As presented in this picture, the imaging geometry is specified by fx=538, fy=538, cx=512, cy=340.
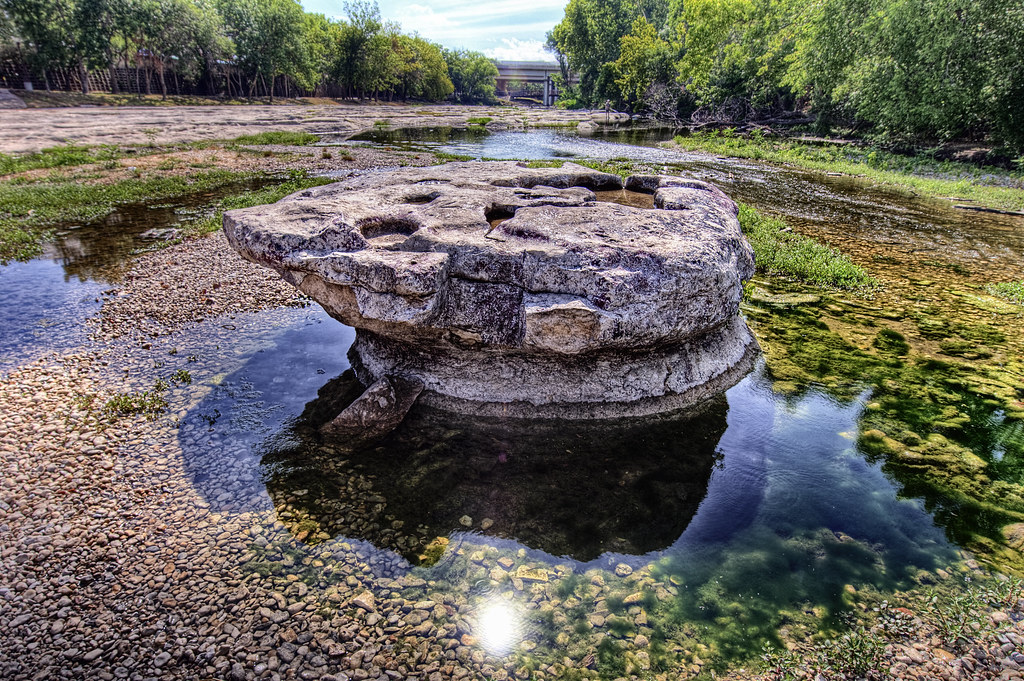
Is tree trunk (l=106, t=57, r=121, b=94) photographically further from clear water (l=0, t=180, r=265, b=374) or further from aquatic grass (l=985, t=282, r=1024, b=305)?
aquatic grass (l=985, t=282, r=1024, b=305)

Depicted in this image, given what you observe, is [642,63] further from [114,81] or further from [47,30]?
[47,30]

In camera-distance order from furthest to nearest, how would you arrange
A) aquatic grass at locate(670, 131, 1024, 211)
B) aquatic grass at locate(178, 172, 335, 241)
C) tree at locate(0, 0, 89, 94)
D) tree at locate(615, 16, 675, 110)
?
tree at locate(615, 16, 675, 110), tree at locate(0, 0, 89, 94), aquatic grass at locate(670, 131, 1024, 211), aquatic grass at locate(178, 172, 335, 241)

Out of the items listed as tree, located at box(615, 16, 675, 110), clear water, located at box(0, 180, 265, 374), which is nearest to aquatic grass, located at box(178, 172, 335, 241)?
clear water, located at box(0, 180, 265, 374)

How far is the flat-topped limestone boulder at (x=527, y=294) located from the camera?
6.36 m

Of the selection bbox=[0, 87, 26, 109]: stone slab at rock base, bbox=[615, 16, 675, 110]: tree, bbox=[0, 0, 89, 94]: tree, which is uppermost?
bbox=[615, 16, 675, 110]: tree

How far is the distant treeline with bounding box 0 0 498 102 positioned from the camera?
155 ft

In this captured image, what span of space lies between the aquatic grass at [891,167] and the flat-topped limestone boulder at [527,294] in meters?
20.0

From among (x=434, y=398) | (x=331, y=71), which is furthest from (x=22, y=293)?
(x=331, y=71)

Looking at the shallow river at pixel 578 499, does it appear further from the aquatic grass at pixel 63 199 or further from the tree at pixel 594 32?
the tree at pixel 594 32

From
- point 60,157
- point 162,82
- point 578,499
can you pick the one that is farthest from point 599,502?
point 162,82

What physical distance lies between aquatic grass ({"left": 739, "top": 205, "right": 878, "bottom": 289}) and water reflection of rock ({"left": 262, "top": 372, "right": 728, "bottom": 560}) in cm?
646

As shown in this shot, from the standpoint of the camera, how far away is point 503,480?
6047 mm

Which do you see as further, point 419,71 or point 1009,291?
point 419,71

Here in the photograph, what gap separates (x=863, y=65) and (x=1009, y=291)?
25531 millimetres
